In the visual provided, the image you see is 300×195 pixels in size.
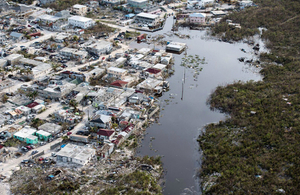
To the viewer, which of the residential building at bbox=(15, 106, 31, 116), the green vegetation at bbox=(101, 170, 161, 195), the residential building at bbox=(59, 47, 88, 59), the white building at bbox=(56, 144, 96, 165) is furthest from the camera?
the residential building at bbox=(59, 47, 88, 59)

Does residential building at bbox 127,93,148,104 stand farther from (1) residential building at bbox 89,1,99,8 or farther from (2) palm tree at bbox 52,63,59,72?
(1) residential building at bbox 89,1,99,8

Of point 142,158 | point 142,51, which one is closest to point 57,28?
point 142,51

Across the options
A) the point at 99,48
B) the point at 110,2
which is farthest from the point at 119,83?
the point at 110,2

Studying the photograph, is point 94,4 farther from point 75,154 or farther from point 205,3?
point 75,154

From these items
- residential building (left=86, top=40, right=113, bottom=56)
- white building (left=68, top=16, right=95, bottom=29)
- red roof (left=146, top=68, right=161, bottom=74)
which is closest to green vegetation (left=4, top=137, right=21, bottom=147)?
red roof (left=146, top=68, right=161, bottom=74)

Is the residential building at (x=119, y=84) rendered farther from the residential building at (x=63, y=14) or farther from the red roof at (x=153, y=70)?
the residential building at (x=63, y=14)

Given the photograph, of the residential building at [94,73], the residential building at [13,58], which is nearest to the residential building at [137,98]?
the residential building at [94,73]
